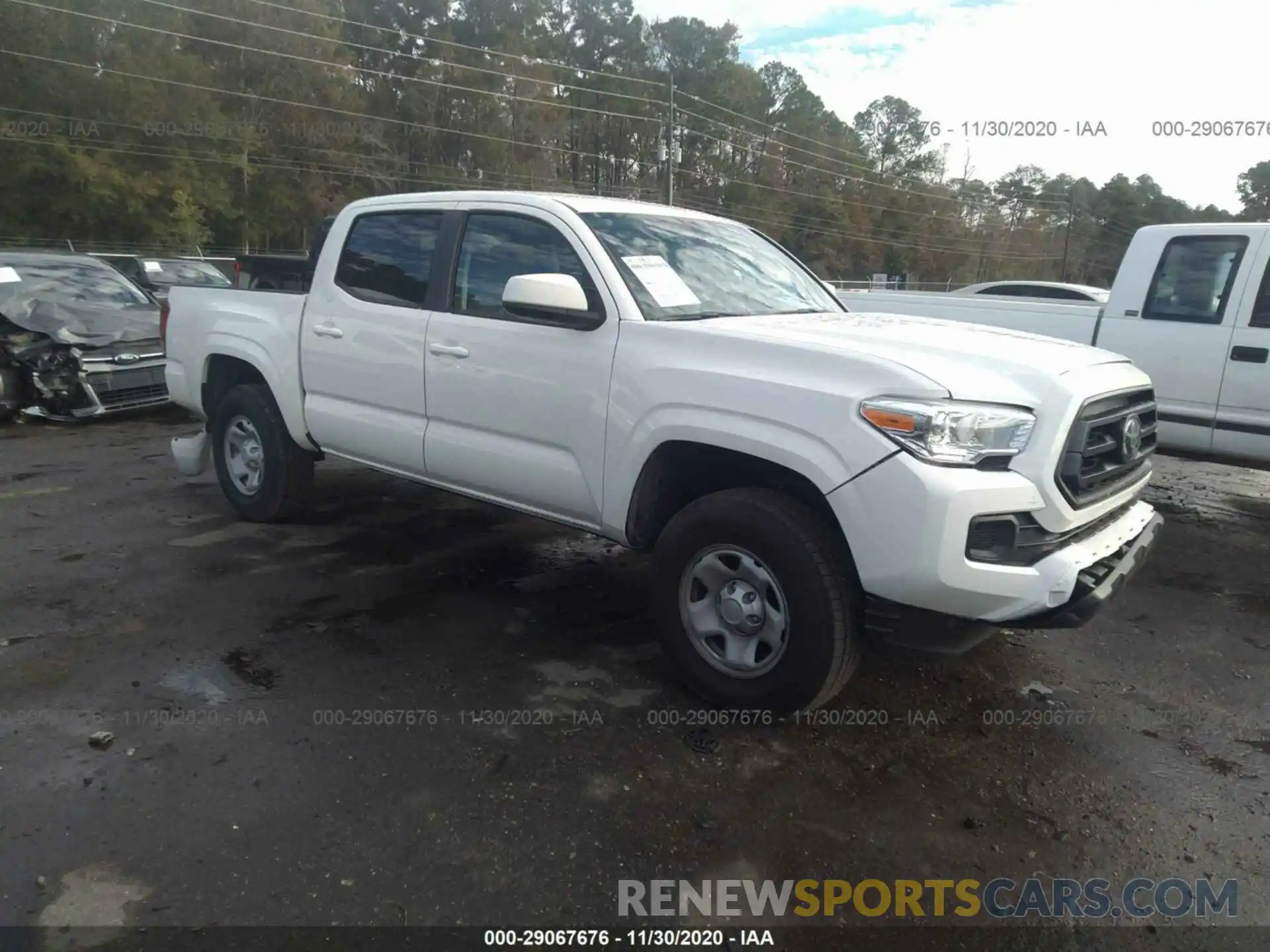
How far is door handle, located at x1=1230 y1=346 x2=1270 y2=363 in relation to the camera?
565cm

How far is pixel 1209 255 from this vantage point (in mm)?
6055

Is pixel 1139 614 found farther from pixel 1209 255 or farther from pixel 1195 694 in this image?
pixel 1209 255

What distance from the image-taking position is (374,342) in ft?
15.2

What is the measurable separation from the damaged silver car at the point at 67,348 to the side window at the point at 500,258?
17.9 ft

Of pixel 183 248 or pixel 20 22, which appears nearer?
pixel 20 22

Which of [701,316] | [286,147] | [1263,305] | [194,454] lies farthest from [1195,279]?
[286,147]

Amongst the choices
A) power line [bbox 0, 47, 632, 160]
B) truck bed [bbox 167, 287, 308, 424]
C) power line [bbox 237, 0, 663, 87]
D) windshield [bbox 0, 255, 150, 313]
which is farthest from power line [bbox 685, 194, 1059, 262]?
truck bed [bbox 167, 287, 308, 424]

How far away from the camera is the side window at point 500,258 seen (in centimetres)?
397

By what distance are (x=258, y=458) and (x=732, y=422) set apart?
3.59 meters

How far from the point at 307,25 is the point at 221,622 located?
43.6 meters

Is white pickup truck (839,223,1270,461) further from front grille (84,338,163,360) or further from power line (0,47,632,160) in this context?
power line (0,47,632,160)

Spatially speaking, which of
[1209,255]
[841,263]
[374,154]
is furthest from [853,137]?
[1209,255]

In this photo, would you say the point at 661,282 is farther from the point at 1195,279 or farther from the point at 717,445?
the point at 1195,279

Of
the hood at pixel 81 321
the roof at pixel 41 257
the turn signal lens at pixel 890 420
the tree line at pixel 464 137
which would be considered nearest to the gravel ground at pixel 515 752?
the turn signal lens at pixel 890 420
